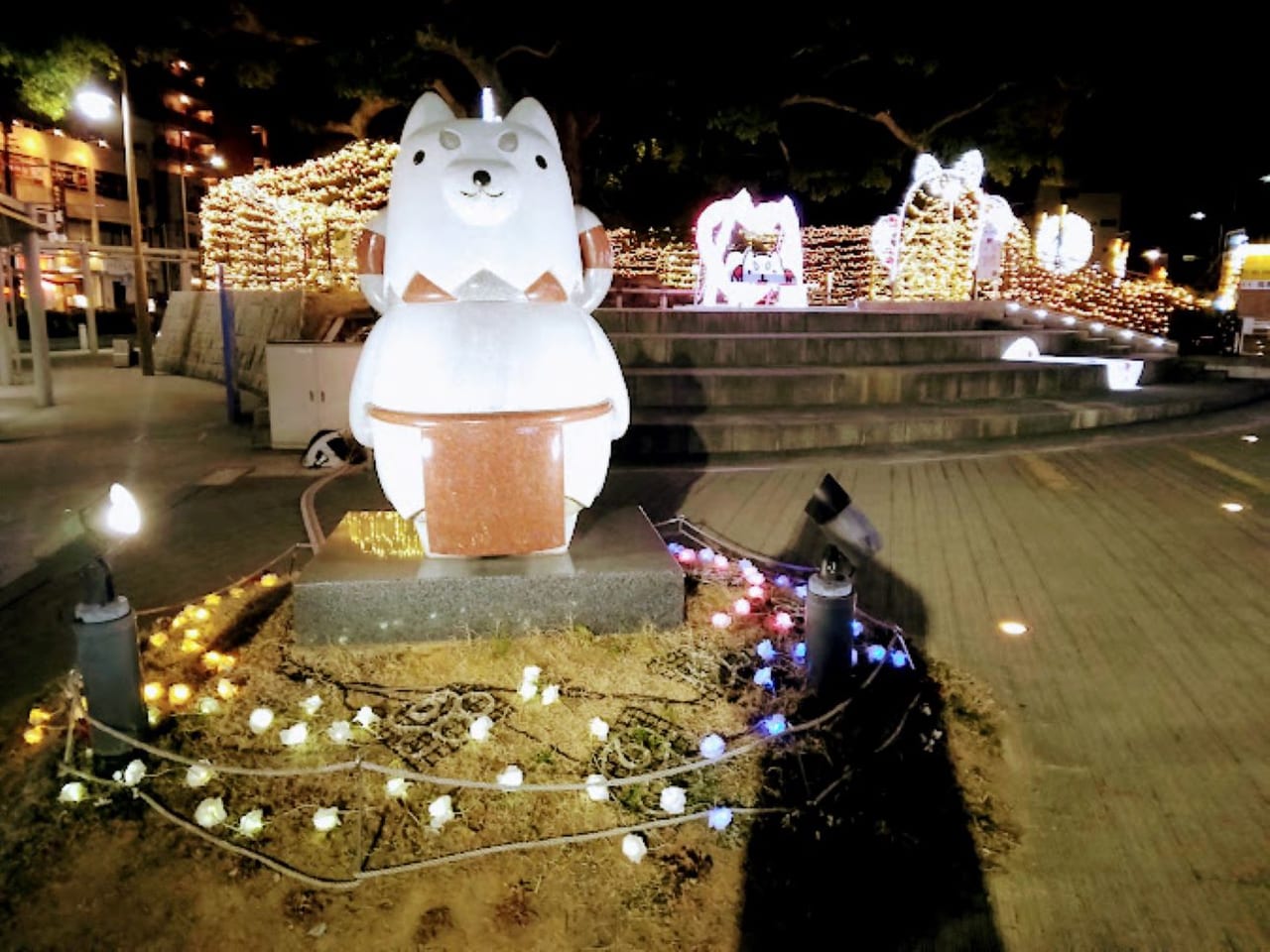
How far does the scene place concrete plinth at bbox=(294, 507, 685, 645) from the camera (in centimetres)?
A: 406

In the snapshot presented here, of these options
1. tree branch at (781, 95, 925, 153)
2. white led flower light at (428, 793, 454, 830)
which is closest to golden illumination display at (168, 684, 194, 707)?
white led flower light at (428, 793, 454, 830)

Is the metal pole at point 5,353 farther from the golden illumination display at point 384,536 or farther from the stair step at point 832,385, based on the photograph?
the golden illumination display at point 384,536

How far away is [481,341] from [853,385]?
7.93 meters

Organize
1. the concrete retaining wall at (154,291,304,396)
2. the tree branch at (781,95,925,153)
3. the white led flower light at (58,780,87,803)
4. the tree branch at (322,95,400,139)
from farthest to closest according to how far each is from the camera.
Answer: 1. the tree branch at (781,95,925,153)
2. the tree branch at (322,95,400,139)
3. the concrete retaining wall at (154,291,304,396)
4. the white led flower light at (58,780,87,803)

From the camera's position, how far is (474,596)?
410cm

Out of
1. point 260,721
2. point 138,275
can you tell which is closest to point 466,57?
point 138,275

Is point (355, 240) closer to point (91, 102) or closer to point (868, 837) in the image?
point (91, 102)

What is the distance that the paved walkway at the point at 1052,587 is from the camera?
111 inches

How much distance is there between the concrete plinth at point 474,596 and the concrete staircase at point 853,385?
16.0ft

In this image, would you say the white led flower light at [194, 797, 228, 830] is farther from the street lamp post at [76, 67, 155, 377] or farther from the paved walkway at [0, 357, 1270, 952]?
the street lamp post at [76, 67, 155, 377]

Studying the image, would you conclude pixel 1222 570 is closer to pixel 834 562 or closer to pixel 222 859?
pixel 834 562

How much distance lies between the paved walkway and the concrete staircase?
64cm

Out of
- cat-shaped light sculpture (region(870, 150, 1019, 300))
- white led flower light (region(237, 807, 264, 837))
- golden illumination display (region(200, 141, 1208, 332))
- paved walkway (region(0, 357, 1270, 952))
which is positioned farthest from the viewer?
golden illumination display (region(200, 141, 1208, 332))

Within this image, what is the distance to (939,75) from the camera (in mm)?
20234
